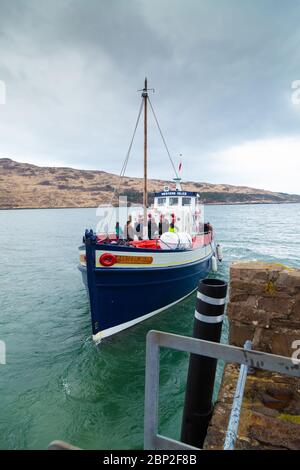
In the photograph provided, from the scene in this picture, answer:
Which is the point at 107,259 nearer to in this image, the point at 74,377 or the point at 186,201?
the point at 74,377

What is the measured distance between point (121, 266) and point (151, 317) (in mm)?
3170

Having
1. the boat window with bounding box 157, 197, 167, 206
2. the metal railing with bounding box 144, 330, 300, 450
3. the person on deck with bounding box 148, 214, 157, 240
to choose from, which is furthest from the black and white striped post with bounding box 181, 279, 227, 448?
the boat window with bounding box 157, 197, 167, 206

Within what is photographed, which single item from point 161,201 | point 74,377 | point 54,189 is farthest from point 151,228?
point 54,189

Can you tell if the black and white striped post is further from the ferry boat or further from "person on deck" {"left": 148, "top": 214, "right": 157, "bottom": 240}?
"person on deck" {"left": 148, "top": 214, "right": 157, "bottom": 240}

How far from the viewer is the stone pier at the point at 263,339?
295 centimetres

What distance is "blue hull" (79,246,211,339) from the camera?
27.8 ft

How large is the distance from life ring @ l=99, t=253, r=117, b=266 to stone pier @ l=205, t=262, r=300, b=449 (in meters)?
5.20

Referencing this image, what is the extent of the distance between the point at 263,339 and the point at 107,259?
5.60m

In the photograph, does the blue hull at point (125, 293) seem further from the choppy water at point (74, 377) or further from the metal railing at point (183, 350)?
the metal railing at point (183, 350)

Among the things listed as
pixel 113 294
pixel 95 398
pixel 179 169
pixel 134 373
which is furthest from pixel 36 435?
pixel 179 169

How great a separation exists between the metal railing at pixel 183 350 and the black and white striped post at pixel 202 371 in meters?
0.99

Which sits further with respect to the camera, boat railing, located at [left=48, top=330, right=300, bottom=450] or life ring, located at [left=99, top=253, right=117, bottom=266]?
life ring, located at [left=99, top=253, right=117, bottom=266]

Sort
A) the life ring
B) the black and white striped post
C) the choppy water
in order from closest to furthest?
1. the black and white striped post
2. the choppy water
3. the life ring
